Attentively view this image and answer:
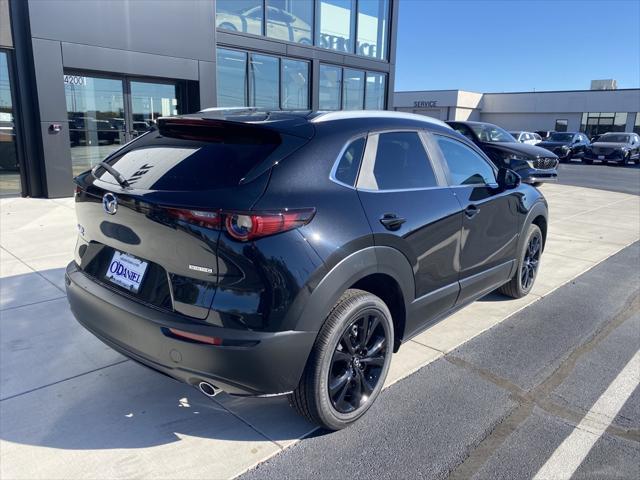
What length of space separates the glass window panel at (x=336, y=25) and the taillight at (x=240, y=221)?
12.5 m

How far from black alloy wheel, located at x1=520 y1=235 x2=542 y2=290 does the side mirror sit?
2.52ft

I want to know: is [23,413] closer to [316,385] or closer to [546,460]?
[316,385]

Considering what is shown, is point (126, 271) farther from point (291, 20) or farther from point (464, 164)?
point (291, 20)

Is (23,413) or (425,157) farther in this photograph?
(425,157)

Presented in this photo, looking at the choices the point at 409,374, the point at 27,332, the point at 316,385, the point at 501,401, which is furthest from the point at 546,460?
the point at 27,332

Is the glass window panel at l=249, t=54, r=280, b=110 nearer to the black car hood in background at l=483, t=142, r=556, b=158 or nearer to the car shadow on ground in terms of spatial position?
the black car hood in background at l=483, t=142, r=556, b=158

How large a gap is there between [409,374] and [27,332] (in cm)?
296

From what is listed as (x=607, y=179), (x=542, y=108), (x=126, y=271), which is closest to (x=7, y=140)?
(x=126, y=271)

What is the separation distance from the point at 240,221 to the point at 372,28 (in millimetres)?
14373

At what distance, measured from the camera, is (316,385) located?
2.64 meters

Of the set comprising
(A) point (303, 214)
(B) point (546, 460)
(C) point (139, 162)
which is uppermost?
(C) point (139, 162)

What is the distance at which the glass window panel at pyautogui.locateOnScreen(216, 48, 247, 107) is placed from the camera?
12.2m

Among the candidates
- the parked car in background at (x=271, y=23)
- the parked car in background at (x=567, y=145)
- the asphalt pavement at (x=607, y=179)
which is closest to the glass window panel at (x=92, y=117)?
the parked car in background at (x=271, y=23)

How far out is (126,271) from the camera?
273 cm
